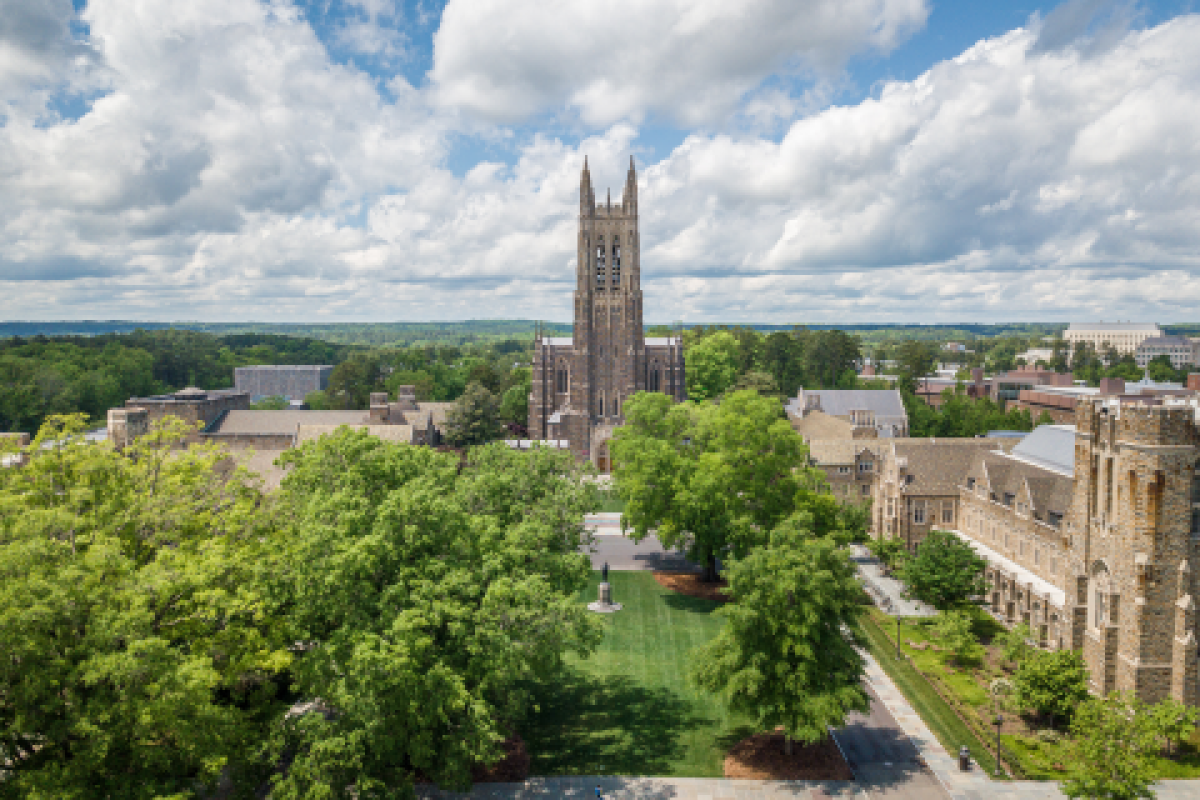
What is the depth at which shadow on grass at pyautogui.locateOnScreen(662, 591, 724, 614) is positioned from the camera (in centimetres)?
4247

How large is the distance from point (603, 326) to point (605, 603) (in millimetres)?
45152

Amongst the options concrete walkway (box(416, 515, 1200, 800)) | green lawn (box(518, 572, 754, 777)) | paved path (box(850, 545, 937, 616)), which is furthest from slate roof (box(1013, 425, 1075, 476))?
green lawn (box(518, 572, 754, 777))

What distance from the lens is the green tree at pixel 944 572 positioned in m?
40.4

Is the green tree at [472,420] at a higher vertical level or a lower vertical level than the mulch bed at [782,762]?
higher

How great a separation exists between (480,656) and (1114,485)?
84.8 ft

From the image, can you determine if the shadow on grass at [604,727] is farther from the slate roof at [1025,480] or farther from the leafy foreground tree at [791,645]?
the slate roof at [1025,480]

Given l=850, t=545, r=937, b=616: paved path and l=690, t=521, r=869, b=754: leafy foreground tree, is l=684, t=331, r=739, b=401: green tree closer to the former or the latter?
l=850, t=545, r=937, b=616: paved path

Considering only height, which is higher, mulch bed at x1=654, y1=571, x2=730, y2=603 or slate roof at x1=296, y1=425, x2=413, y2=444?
slate roof at x1=296, y1=425, x2=413, y2=444

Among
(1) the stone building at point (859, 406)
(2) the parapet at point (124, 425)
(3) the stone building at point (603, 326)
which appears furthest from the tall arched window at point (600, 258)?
(2) the parapet at point (124, 425)

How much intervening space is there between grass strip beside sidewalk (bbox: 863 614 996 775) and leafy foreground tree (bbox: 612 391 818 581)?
7.99 m

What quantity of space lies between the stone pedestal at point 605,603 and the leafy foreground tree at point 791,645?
15666 millimetres

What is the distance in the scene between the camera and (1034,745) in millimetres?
28828

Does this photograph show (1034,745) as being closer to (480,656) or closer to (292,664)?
(480,656)

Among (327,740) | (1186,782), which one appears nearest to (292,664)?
(327,740)
